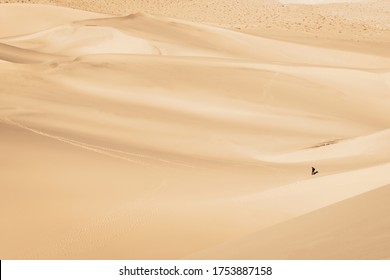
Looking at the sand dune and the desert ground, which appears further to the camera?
the desert ground

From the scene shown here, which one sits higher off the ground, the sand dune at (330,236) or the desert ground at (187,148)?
the desert ground at (187,148)

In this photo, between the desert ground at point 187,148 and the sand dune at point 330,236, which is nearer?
the sand dune at point 330,236

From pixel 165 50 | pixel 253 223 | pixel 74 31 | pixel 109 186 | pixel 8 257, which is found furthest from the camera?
pixel 74 31

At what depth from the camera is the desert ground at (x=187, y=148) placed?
206 inches

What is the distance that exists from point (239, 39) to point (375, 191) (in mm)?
17962

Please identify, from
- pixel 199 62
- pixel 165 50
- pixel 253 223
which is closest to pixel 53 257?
pixel 253 223

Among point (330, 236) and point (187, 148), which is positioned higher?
point (187, 148)

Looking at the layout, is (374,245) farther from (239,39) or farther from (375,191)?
(239,39)

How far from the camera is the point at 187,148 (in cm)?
991

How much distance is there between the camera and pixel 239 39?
22953 mm

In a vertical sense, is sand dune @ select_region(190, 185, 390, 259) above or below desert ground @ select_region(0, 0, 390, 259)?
below

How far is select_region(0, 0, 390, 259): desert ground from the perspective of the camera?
17.2 feet

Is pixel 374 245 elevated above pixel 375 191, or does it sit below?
below

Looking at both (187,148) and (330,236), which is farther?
(187,148)
